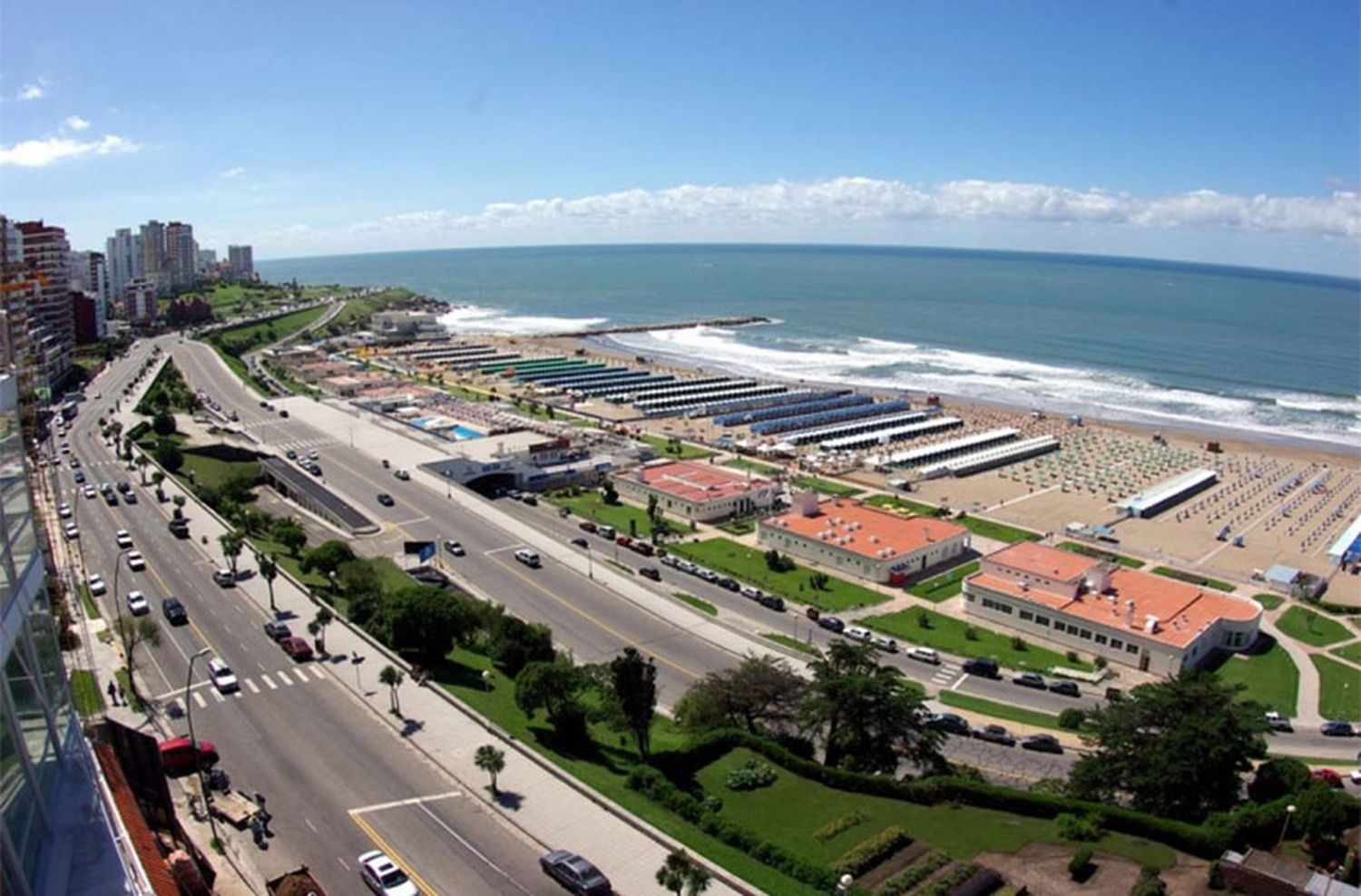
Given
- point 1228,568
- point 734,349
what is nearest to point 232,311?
point 734,349

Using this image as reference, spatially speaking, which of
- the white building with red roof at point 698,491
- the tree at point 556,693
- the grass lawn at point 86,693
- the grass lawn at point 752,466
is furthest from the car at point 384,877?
Answer: the grass lawn at point 752,466

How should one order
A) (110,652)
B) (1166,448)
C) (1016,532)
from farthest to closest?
(1166,448) < (1016,532) < (110,652)

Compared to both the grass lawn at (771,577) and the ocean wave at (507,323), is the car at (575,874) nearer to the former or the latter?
the grass lawn at (771,577)

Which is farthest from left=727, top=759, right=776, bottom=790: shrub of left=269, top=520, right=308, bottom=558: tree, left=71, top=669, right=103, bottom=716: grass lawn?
left=269, top=520, right=308, bottom=558: tree

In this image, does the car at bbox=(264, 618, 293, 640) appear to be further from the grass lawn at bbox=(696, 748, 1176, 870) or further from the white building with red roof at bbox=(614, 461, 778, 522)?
the white building with red roof at bbox=(614, 461, 778, 522)

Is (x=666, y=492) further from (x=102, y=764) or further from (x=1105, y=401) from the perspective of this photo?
(x=1105, y=401)

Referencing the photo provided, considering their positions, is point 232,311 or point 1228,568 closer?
point 1228,568
